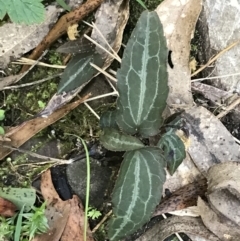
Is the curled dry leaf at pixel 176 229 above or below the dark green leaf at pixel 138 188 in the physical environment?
below

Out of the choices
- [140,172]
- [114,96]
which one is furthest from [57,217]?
[114,96]

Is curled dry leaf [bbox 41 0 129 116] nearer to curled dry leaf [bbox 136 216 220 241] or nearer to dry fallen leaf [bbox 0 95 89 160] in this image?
dry fallen leaf [bbox 0 95 89 160]

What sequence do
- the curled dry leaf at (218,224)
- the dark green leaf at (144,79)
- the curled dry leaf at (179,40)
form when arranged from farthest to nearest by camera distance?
the curled dry leaf at (179,40) → the curled dry leaf at (218,224) → the dark green leaf at (144,79)

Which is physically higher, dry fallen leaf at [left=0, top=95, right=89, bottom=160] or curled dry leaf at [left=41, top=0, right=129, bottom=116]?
curled dry leaf at [left=41, top=0, right=129, bottom=116]

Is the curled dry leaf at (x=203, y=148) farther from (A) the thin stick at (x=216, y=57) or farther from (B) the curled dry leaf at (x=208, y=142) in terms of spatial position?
Answer: (A) the thin stick at (x=216, y=57)

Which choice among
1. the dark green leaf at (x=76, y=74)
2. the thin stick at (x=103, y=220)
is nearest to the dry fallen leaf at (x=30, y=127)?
the dark green leaf at (x=76, y=74)

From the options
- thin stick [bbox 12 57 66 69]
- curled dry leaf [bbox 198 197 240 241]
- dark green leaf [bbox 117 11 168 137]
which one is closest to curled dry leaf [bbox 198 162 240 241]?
curled dry leaf [bbox 198 197 240 241]
